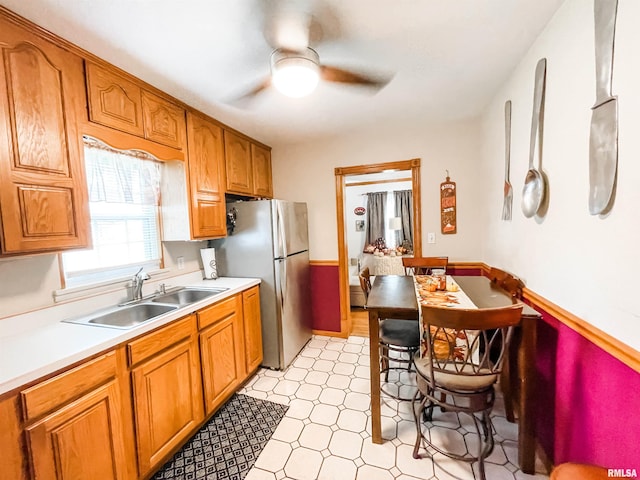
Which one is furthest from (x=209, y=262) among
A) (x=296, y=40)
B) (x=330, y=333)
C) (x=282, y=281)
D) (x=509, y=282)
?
(x=509, y=282)

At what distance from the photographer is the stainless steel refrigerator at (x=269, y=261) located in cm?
249

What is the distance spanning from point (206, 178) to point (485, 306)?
87.1 inches

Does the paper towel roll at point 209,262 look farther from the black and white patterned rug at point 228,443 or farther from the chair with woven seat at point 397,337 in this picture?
the chair with woven seat at point 397,337

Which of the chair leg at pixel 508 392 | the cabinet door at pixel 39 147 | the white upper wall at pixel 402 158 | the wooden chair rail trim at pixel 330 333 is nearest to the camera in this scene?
the cabinet door at pixel 39 147

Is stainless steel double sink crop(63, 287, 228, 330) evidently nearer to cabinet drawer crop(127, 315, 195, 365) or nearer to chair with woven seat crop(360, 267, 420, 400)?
cabinet drawer crop(127, 315, 195, 365)

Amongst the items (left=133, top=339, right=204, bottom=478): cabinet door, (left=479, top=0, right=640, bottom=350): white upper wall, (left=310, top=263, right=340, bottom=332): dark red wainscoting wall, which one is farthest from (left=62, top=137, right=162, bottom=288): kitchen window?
(left=479, top=0, right=640, bottom=350): white upper wall

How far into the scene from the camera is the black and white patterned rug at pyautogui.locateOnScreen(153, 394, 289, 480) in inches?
60.0

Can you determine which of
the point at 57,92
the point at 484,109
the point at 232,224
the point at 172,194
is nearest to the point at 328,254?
the point at 232,224

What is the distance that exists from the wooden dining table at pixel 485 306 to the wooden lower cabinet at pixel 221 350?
1.09 metres

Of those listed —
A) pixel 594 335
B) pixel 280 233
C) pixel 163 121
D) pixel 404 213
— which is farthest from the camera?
pixel 404 213

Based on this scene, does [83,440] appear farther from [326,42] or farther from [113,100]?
[326,42]

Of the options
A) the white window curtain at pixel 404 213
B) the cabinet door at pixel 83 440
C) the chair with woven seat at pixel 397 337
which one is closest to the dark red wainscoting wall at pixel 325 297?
the chair with woven seat at pixel 397 337

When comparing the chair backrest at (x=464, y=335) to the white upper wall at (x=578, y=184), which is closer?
the white upper wall at (x=578, y=184)

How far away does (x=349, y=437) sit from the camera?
1738 mm
